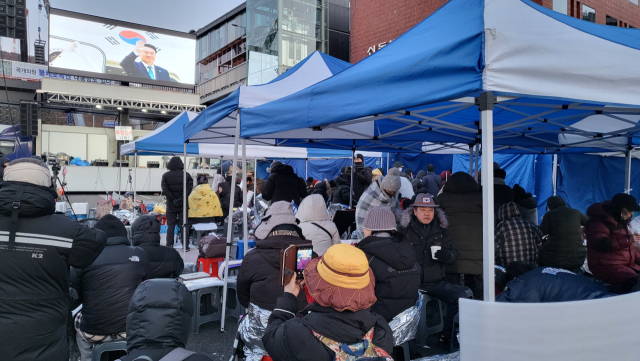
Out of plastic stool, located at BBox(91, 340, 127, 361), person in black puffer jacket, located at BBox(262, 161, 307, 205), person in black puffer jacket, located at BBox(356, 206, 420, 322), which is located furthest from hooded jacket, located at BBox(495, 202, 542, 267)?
plastic stool, located at BBox(91, 340, 127, 361)

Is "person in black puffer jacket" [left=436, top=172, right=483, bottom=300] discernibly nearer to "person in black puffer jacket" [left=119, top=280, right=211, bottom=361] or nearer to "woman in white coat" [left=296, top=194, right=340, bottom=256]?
"woman in white coat" [left=296, top=194, right=340, bottom=256]

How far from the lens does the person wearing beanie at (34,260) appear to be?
2150mm

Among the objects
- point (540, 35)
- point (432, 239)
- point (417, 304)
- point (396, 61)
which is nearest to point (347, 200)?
point (432, 239)

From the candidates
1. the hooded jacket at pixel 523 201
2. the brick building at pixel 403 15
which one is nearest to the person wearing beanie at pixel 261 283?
the hooded jacket at pixel 523 201

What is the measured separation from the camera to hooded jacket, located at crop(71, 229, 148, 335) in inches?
108

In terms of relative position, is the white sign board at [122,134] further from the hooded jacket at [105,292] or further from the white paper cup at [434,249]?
the white paper cup at [434,249]

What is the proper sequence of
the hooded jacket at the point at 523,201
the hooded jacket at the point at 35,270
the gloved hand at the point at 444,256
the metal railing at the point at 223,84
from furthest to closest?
the metal railing at the point at 223,84 → the hooded jacket at the point at 523,201 → the gloved hand at the point at 444,256 → the hooded jacket at the point at 35,270

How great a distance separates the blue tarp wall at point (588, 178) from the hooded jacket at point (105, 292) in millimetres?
9356

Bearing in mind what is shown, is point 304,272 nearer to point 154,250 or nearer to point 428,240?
point 428,240

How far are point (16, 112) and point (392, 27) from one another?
26.0m

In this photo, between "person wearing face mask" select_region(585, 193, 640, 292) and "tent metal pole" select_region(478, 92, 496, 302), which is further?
"person wearing face mask" select_region(585, 193, 640, 292)

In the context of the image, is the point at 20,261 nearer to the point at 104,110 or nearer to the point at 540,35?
the point at 540,35

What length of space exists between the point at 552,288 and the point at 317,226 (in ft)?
6.42

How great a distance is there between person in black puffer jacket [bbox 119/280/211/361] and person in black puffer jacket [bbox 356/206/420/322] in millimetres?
1456
